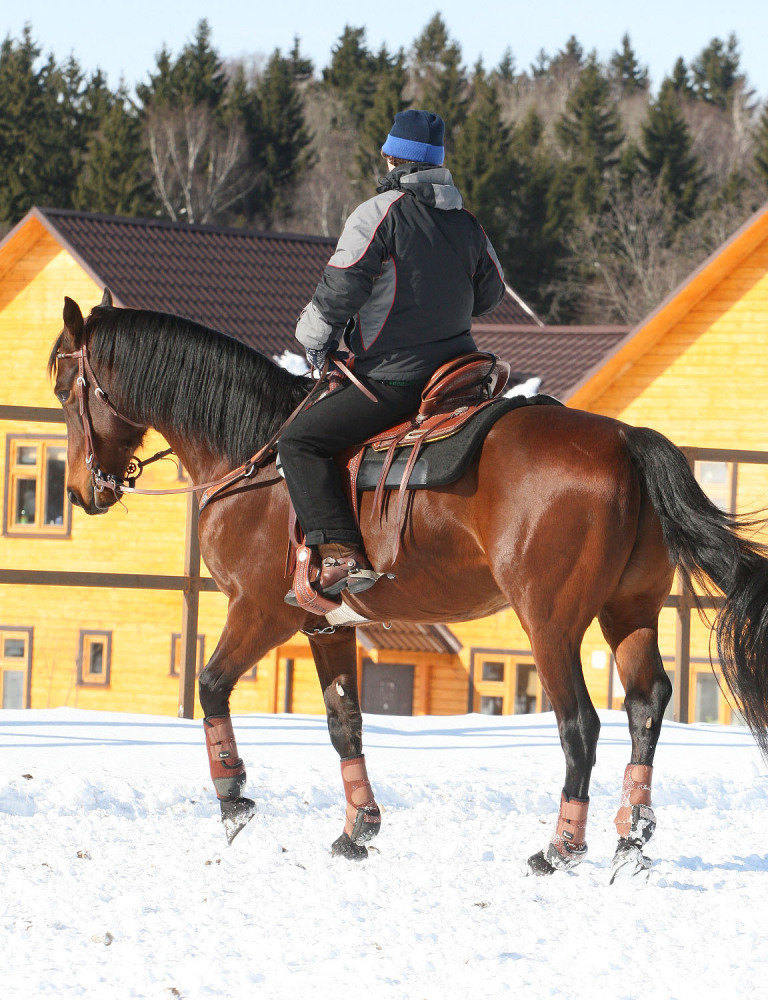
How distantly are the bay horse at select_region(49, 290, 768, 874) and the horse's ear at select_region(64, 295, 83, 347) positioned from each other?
1 centimetres

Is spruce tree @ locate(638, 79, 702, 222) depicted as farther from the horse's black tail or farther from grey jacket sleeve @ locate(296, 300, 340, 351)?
the horse's black tail

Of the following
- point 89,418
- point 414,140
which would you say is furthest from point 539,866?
point 414,140

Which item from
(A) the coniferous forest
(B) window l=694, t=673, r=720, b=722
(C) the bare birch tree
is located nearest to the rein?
(B) window l=694, t=673, r=720, b=722

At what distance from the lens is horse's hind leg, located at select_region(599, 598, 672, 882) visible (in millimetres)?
5000

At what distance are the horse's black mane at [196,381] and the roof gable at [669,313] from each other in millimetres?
15646

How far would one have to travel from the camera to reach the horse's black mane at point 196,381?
18.2 ft

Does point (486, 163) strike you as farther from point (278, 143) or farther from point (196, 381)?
point (196, 381)

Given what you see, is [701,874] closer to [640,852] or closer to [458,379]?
[640,852]

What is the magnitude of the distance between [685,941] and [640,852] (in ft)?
2.56

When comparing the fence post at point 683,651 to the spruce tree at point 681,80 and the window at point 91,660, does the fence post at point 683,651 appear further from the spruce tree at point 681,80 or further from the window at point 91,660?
the spruce tree at point 681,80

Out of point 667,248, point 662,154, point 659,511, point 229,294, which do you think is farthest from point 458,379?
point 662,154

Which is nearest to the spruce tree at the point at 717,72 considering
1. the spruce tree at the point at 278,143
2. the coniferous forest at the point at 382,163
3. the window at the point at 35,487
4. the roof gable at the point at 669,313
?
the coniferous forest at the point at 382,163

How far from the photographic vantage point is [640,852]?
4902 millimetres

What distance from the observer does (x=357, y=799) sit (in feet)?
17.9
